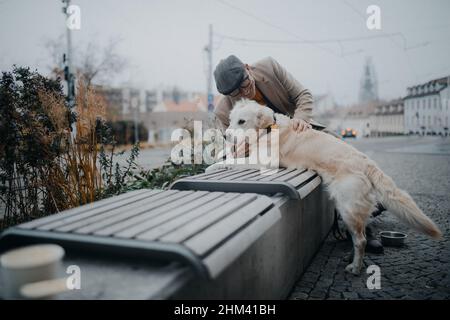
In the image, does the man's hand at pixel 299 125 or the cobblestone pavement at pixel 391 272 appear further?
the man's hand at pixel 299 125

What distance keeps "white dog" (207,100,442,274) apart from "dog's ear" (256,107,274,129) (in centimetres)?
32

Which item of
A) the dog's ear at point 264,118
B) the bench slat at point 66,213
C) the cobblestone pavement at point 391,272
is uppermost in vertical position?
the dog's ear at point 264,118

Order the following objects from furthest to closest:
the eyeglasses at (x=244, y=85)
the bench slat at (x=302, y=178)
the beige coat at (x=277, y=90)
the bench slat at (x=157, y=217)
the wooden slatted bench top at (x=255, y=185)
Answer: the beige coat at (x=277, y=90) → the eyeglasses at (x=244, y=85) → the bench slat at (x=302, y=178) → the wooden slatted bench top at (x=255, y=185) → the bench slat at (x=157, y=217)

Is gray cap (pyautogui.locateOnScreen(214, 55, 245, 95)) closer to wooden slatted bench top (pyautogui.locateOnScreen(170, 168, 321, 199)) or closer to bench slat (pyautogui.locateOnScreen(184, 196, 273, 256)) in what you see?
wooden slatted bench top (pyautogui.locateOnScreen(170, 168, 321, 199))

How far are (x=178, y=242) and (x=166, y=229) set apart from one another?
20 cm

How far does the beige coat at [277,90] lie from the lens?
457cm

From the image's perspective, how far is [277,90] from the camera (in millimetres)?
4703

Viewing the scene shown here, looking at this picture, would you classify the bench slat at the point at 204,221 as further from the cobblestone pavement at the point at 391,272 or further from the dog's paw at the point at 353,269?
the dog's paw at the point at 353,269

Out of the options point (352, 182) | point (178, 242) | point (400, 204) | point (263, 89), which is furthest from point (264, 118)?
point (178, 242)

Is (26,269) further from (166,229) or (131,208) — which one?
(131,208)

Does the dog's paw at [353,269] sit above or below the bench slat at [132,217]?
below

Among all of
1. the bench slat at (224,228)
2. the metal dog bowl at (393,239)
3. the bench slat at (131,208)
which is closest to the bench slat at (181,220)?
the bench slat at (224,228)

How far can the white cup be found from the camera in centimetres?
121

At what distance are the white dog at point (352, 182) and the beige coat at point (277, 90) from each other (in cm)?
75
